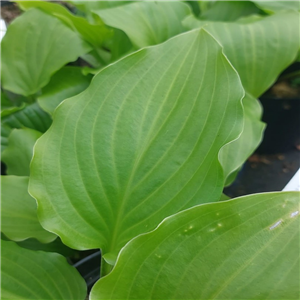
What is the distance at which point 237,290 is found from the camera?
29cm

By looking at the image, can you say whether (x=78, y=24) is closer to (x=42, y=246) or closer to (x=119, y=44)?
(x=119, y=44)

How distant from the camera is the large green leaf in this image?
391 mm

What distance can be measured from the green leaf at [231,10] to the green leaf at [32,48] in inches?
14.6

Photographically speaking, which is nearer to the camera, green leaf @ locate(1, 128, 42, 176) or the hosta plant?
the hosta plant

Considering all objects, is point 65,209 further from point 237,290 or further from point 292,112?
point 292,112

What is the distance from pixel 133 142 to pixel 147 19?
39 centimetres

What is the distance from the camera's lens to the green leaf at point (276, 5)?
73 centimetres

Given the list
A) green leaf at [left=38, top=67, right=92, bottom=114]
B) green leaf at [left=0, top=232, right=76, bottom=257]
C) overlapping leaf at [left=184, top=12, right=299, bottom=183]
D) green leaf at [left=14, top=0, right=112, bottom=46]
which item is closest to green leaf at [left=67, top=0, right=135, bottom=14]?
green leaf at [left=14, top=0, right=112, bottom=46]

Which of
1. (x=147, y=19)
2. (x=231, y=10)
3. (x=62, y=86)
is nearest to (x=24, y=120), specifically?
(x=62, y=86)

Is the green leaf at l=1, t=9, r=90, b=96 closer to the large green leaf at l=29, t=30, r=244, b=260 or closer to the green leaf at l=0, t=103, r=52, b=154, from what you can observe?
the green leaf at l=0, t=103, r=52, b=154

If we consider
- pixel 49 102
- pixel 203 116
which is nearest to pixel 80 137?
pixel 203 116

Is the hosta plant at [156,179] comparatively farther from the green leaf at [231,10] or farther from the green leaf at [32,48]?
the green leaf at [231,10]

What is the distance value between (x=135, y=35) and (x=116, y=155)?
1.11 ft

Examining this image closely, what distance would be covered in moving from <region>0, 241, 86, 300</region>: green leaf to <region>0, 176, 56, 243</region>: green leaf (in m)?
0.05
